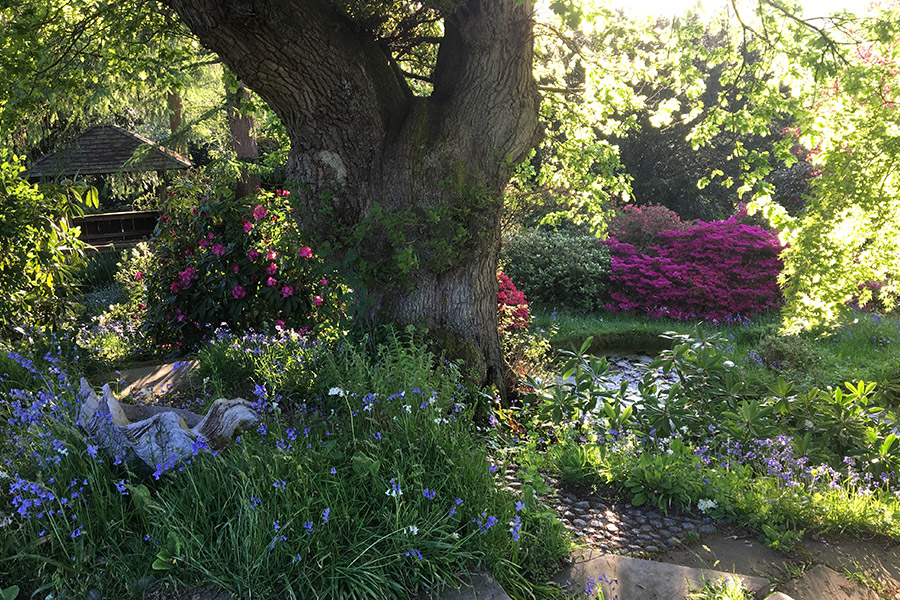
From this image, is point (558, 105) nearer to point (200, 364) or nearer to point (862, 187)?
point (862, 187)

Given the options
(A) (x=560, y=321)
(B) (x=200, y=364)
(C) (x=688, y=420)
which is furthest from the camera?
(A) (x=560, y=321)

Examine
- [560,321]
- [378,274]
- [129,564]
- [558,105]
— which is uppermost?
[558,105]

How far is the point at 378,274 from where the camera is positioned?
13.1ft

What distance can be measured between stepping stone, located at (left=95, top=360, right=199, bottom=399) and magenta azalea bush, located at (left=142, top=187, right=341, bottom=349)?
693mm

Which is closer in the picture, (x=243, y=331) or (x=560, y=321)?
(x=243, y=331)

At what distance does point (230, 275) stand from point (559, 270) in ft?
19.2

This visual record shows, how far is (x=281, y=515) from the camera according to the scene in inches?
86.0

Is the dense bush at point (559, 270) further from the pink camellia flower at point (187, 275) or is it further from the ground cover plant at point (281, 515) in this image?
the ground cover plant at point (281, 515)

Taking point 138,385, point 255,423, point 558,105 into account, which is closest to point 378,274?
point 255,423

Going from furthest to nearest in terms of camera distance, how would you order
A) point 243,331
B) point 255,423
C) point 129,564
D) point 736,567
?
point 243,331 < point 255,423 < point 736,567 < point 129,564

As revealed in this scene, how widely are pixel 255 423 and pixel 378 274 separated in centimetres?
146

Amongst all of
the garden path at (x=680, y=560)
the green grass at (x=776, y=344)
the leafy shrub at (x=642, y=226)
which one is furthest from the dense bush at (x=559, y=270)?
the garden path at (x=680, y=560)

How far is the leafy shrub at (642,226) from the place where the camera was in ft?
34.7

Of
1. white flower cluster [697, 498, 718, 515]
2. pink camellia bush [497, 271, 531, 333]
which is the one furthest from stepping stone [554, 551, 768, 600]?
pink camellia bush [497, 271, 531, 333]
